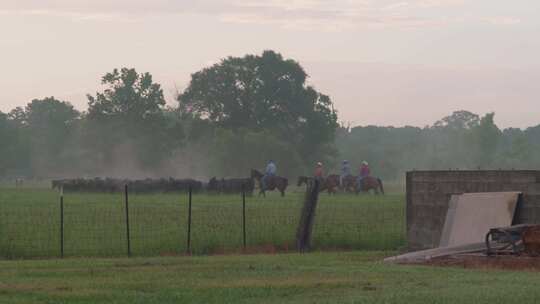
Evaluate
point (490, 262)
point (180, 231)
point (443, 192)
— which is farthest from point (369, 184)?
point (490, 262)

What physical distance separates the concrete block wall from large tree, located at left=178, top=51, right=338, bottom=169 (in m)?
83.2

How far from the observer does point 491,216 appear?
24.3 meters

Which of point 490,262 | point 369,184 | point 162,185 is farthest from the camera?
point 162,185

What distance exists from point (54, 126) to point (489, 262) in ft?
487

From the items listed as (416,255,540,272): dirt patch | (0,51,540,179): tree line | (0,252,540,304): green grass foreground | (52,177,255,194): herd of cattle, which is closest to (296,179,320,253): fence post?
(0,252,540,304): green grass foreground

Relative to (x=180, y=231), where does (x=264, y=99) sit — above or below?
above

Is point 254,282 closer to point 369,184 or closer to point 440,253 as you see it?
point 440,253

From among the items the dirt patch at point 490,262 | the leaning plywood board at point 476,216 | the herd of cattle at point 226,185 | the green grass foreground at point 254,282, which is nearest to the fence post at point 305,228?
the leaning plywood board at point 476,216

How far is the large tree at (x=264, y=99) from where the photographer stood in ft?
368

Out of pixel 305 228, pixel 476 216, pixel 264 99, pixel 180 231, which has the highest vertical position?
pixel 264 99

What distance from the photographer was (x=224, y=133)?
107 meters

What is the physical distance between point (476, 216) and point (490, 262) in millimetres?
3688

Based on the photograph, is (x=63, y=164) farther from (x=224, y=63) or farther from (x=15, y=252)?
(x=15, y=252)

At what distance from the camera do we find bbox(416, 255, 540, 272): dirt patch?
67.5 feet
